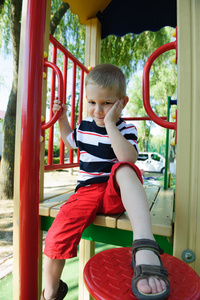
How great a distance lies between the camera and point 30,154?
921 mm

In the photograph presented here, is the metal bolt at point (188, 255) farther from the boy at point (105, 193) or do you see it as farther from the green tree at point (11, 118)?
the green tree at point (11, 118)

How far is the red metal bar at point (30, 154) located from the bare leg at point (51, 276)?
5 cm

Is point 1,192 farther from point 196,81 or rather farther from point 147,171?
point 147,171

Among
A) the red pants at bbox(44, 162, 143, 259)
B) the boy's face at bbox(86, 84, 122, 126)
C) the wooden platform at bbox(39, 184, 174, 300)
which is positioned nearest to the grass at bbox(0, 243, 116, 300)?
the wooden platform at bbox(39, 184, 174, 300)

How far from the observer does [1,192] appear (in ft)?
17.5

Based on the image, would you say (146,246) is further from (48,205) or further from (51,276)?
(48,205)

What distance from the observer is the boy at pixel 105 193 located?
0.68 metres

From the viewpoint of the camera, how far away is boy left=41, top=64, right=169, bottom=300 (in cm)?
68

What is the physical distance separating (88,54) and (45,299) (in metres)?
2.03

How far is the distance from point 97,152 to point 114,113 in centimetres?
24

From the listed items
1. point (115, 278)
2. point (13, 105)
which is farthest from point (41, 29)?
point (13, 105)

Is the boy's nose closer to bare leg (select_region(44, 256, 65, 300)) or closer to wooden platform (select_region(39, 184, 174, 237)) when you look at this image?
wooden platform (select_region(39, 184, 174, 237))

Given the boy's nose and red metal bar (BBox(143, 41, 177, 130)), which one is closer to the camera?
red metal bar (BBox(143, 41, 177, 130))

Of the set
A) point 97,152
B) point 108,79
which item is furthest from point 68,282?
point 108,79
